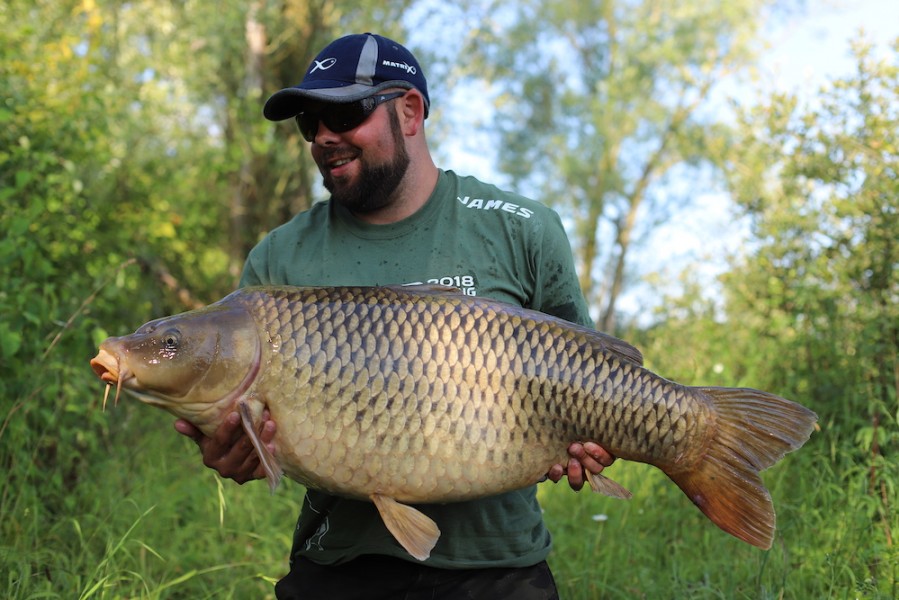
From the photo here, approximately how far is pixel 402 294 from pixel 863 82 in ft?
9.20

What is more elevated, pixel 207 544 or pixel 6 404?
pixel 6 404

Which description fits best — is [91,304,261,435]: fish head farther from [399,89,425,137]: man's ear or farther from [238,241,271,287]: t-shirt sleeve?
[399,89,425,137]: man's ear

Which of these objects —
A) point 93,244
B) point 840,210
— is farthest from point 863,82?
point 93,244

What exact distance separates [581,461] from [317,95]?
3.15ft

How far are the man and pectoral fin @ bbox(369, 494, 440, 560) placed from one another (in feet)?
0.64

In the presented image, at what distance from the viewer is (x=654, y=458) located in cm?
164

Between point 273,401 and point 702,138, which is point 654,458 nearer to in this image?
point 273,401

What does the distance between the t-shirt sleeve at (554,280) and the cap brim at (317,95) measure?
1.60 ft

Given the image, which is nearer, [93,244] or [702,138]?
[93,244]

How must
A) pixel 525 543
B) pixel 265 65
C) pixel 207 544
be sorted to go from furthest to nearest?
pixel 265 65, pixel 207 544, pixel 525 543

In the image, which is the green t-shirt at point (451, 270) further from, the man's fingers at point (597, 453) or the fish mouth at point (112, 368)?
the fish mouth at point (112, 368)

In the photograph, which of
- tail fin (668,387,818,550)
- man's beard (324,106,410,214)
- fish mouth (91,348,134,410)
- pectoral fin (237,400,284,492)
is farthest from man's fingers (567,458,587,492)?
fish mouth (91,348,134,410)

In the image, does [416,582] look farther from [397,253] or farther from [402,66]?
[402,66]

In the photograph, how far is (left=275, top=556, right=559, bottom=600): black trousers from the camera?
1746 mm
